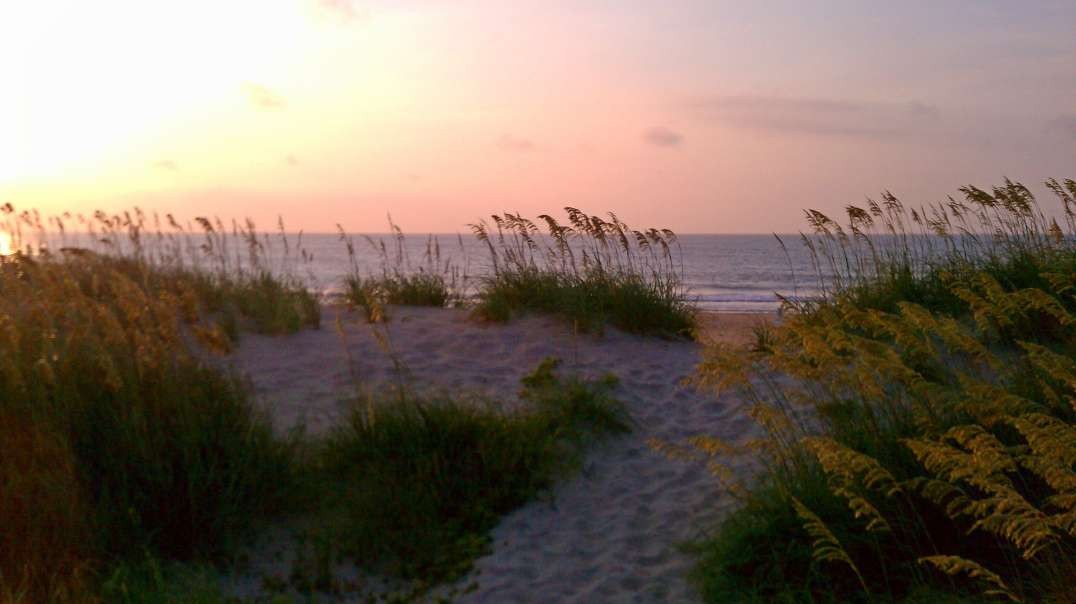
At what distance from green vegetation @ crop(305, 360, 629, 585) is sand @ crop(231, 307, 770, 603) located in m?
0.19

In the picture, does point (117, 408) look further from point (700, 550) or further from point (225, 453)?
point (700, 550)

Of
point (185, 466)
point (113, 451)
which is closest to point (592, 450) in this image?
point (185, 466)

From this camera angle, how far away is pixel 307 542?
579 centimetres

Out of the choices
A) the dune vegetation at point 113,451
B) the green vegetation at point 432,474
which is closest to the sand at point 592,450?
the green vegetation at point 432,474

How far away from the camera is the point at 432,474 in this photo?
20.5 ft

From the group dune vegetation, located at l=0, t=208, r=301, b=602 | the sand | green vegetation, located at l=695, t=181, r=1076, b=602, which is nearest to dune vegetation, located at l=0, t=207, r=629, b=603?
dune vegetation, located at l=0, t=208, r=301, b=602

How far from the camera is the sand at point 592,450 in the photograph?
5441 millimetres

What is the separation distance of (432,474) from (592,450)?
142 centimetres

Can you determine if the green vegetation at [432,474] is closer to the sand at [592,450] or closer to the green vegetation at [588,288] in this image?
the sand at [592,450]

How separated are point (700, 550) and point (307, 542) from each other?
238cm

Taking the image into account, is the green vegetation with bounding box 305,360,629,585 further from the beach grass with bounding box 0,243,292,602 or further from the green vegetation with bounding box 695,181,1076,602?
the green vegetation with bounding box 695,181,1076,602

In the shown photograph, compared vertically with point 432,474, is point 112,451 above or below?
above

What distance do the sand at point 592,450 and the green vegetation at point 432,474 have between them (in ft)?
0.63

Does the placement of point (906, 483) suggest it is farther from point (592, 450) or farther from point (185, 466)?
point (185, 466)
